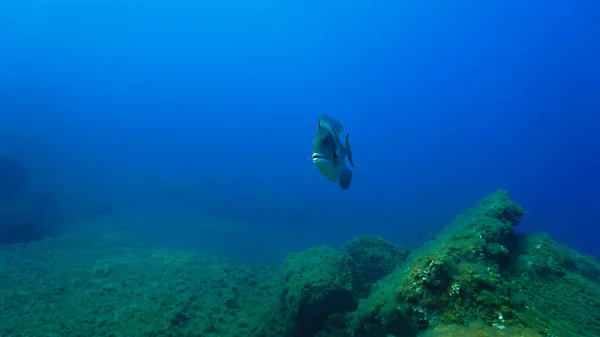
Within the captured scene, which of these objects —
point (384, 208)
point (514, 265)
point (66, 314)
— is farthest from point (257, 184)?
point (514, 265)

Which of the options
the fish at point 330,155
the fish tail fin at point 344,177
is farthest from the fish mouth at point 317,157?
the fish tail fin at point 344,177

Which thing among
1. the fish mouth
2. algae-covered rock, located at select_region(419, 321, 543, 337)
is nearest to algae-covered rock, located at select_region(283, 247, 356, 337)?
algae-covered rock, located at select_region(419, 321, 543, 337)

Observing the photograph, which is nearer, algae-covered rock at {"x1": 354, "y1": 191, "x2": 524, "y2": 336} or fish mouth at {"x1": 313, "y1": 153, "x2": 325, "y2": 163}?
fish mouth at {"x1": 313, "y1": 153, "x2": 325, "y2": 163}

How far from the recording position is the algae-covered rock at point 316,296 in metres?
5.53

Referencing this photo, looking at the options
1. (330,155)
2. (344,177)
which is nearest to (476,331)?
(344,177)

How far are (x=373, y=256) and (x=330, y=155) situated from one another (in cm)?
723

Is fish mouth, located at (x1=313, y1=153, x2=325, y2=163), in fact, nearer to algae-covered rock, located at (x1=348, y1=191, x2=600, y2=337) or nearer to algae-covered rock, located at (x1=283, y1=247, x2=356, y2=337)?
algae-covered rock, located at (x1=348, y1=191, x2=600, y2=337)

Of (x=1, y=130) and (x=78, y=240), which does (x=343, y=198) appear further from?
(x=1, y=130)

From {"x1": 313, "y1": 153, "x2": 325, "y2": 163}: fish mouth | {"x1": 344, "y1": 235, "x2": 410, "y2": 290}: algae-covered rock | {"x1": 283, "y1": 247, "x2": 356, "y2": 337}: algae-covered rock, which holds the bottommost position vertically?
{"x1": 283, "y1": 247, "x2": 356, "y2": 337}: algae-covered rock

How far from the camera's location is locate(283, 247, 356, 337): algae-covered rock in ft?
18.1

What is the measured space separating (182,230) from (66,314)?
38.8ft

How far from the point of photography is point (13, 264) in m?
9.23

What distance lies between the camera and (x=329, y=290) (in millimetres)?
5520

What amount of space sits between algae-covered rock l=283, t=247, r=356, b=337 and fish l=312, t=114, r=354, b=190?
362 cm
